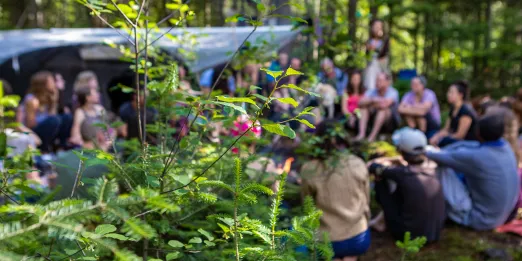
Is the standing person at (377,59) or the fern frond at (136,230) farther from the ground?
the standing person at (377,59)

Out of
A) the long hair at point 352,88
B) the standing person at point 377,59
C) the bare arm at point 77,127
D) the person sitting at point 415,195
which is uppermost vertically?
the standing person at point 377,59

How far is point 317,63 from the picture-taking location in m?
3.46

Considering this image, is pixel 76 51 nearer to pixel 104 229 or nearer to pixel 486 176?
pixel 486 176

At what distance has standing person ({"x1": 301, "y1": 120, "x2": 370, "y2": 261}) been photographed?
10.7ft

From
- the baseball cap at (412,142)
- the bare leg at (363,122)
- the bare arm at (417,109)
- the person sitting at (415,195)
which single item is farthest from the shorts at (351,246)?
the bare arm at (417,109)

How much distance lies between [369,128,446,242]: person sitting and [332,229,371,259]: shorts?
503 millimetres

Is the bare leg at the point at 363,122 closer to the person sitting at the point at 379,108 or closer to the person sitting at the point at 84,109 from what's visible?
the person sitting at the point at 379,108

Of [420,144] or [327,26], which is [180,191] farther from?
[420,144]

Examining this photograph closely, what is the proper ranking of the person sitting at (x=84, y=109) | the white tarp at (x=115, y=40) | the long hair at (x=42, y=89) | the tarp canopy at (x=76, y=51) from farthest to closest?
the tarp canopy at (x=76, y=51) < the white tarp at (x=115, y=40) < the long hair at (x=42, y=89) < the person sitting at (x=84, y=109)

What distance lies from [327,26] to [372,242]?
1.91 metres

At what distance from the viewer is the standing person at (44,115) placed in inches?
212

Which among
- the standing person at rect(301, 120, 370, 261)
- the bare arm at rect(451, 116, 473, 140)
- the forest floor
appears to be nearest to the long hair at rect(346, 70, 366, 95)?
the bare arm at rect(451, 116, 473, 140)

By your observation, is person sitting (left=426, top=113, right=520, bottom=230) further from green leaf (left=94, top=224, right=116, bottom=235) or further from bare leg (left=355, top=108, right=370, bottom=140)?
green leaf (left=94, top=224, right=116, bottom=235)

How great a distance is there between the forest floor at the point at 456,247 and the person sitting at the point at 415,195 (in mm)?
128
